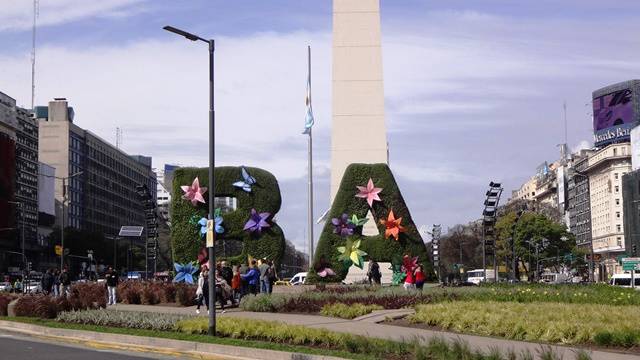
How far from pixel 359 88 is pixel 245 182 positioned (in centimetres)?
1692

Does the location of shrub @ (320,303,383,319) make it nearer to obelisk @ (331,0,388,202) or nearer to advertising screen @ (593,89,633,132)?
obelisk @ (331,0,388,202)

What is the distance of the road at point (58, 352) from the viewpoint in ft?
59.3

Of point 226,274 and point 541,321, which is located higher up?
point 226,274

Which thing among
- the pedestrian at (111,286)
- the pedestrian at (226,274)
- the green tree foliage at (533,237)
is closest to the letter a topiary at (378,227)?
the pedestrian at (226,274)

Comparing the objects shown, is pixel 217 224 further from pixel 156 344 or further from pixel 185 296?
pixel 156 344

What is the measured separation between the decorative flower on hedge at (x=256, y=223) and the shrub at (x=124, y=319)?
48.7 feet

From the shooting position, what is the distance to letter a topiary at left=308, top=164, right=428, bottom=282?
42500 mm

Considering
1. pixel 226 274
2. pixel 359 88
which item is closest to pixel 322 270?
pixel 226 274

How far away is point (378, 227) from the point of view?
141 ft

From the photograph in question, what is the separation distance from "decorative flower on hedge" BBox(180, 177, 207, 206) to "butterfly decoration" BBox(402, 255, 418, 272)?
10.2 meters

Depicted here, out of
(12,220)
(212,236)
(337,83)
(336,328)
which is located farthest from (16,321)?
(12,220)

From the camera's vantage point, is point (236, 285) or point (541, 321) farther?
point (236, 285)

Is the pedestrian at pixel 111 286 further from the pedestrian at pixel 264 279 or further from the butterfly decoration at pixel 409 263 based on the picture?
the butterfly decoration at pixel 409 263

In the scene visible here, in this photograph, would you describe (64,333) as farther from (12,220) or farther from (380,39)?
(12,220)
